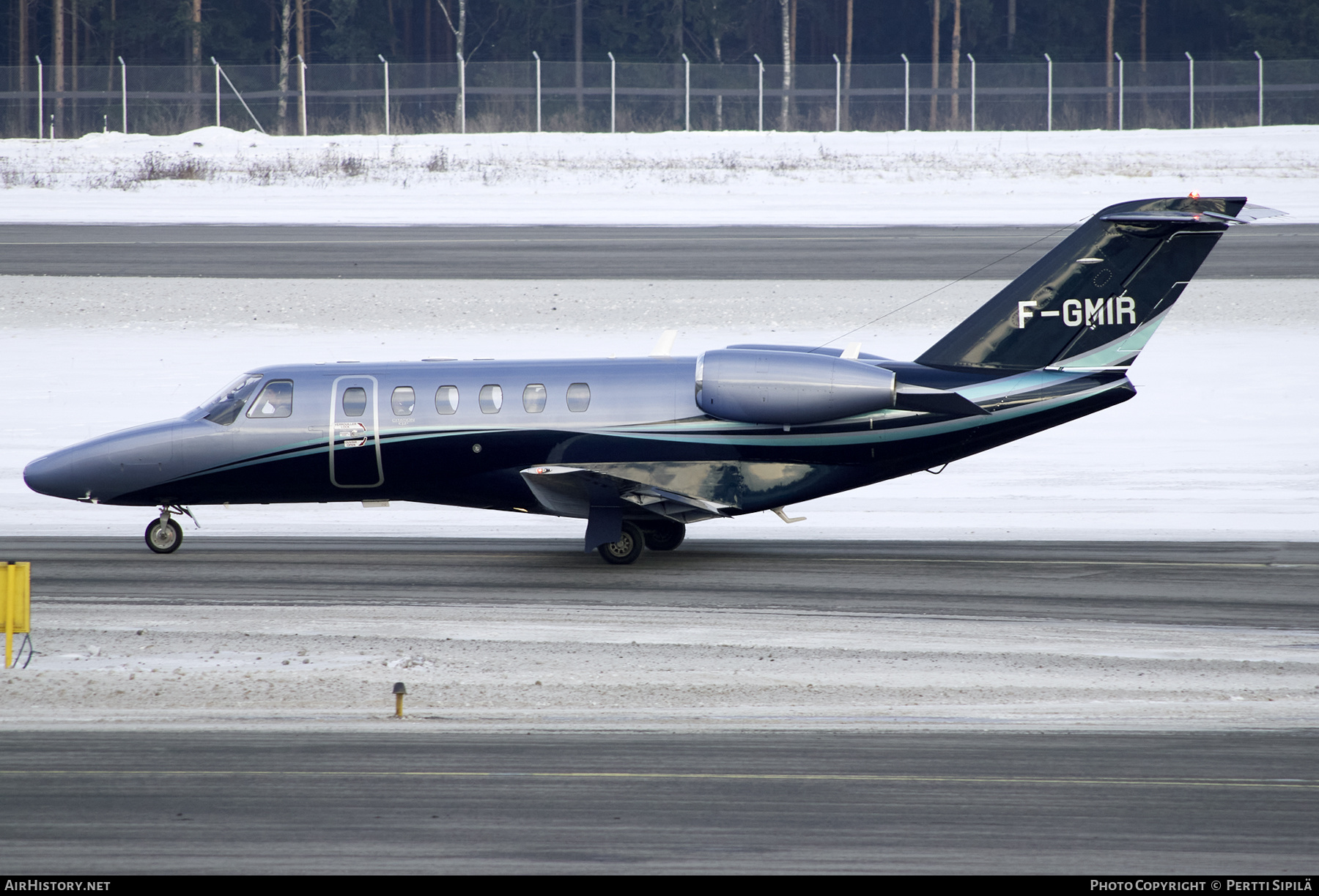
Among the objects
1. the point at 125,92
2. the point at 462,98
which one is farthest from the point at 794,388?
the point at 125,92

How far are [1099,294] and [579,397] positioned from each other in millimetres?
6625

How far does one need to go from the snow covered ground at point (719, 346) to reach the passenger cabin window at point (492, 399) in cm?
317

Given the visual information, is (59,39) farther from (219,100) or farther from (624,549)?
(624,549)

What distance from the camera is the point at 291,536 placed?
63.6 ft

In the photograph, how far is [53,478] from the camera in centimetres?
1767

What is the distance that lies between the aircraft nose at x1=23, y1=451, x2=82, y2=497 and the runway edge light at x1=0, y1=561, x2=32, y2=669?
5299mm

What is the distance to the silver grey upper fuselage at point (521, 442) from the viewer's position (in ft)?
54.7

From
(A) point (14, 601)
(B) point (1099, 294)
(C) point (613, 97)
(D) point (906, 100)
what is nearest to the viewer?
(A) point (14, 601)

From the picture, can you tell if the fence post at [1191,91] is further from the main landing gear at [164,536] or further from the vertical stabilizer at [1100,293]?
the main landing gear at [164,536]

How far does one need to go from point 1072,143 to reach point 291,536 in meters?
38.8

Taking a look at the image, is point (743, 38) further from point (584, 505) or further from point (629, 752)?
point (629, 752)

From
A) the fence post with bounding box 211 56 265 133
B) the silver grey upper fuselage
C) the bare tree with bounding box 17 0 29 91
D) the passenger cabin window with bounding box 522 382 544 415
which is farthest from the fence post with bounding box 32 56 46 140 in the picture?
the passenger cabin window with bounding box 522 382 544 415

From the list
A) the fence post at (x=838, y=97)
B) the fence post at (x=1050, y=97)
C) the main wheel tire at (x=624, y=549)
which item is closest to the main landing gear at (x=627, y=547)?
the main wheel tire at (x=624, y=549)

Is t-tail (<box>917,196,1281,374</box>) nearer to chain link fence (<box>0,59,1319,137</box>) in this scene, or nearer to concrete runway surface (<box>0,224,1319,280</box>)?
concrete runway surface (<box>0,224,1319,280</box>)
